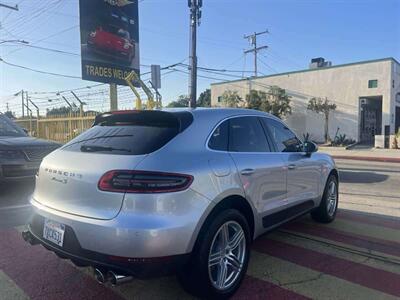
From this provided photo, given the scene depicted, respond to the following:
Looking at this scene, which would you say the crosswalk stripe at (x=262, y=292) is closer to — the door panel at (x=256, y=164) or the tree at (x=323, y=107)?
the door panel at (x=256, y=164)

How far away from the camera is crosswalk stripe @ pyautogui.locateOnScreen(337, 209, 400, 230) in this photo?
598 cm

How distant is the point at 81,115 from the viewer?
1625cm

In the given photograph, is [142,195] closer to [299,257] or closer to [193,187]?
[193,187]

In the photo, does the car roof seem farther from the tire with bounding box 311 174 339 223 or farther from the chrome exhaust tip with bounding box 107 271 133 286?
the tire with bounding box 311 174 339 223

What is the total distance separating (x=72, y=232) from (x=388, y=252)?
376 centimetres

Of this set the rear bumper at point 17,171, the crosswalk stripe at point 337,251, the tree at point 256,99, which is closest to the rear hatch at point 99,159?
the crosswalk stripe at point 337,251

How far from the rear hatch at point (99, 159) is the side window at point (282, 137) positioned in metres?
1.62

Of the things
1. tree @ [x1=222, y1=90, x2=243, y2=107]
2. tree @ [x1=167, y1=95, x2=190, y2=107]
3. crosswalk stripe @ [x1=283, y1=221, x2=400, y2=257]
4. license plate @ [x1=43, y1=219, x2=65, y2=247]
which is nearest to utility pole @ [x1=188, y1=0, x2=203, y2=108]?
tree @ [x1=167, y1=95, x2=190, y2=107]

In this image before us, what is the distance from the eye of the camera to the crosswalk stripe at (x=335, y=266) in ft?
12.3

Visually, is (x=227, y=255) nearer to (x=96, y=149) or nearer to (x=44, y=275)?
(x=96, y=149)

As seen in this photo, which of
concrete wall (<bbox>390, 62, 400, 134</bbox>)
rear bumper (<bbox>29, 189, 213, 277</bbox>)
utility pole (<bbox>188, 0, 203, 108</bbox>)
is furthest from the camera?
concrete wall (<bbox>390, 62, 400, 134</bbox>)

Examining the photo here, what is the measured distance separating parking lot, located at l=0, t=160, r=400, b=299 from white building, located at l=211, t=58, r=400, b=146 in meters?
24.7

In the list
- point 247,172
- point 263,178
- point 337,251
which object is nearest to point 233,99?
point 337,251

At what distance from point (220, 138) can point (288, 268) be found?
1.65 meters
